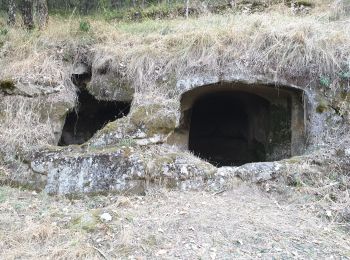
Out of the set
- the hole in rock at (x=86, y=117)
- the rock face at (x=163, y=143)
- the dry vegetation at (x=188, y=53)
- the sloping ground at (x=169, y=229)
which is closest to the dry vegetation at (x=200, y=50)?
the dry vegetation at (x=188, y=53)

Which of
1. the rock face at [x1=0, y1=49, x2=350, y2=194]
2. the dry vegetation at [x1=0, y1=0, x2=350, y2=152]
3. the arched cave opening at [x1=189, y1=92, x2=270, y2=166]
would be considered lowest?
the arched cave opening at [x1=189, y1=92, x2=270, y2=166]

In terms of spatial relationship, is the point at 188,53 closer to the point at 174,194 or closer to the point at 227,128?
the point at 174,194

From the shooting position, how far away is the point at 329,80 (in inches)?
229

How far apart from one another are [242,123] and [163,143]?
13.9 ft

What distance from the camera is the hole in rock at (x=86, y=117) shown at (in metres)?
7.32

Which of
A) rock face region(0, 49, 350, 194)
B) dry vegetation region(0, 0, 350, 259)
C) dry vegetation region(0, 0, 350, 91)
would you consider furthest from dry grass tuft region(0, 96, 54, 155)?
dry vegetation region(0, 0, 350, 91)

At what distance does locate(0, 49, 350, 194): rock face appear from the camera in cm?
518

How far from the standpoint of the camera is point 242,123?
952 centimetres

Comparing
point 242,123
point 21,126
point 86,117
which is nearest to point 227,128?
point 242,123

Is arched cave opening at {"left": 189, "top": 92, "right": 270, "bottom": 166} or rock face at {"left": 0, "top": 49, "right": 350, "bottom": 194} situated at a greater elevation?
rock face at {"left": 0, "top": 49, "right": 350, "bottom": 194}

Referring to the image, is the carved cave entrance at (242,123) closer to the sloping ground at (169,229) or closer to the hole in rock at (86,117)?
the hole in rock at (86,117)

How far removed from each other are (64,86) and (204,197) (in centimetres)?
307

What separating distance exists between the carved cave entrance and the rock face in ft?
0.10

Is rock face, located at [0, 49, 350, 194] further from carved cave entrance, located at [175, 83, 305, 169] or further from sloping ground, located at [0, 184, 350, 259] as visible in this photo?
sloping ground, located at [0, 184, 350, 259]
